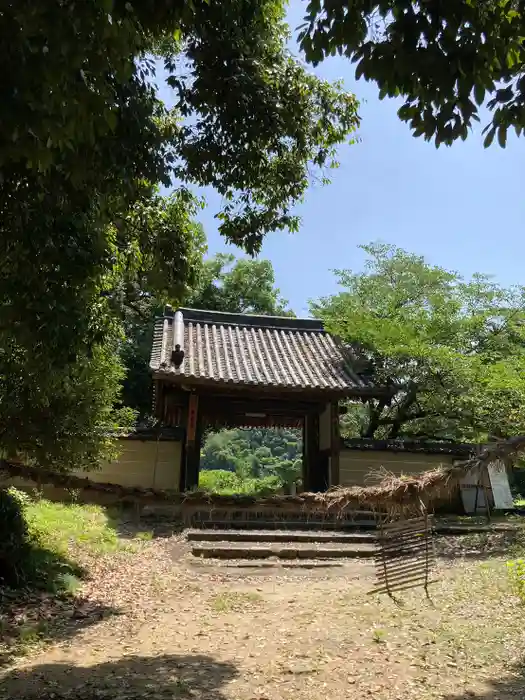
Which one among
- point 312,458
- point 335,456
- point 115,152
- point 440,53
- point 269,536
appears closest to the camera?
point 440,53

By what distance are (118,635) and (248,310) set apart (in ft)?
55.1

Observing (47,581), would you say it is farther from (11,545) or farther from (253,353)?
(253,353)

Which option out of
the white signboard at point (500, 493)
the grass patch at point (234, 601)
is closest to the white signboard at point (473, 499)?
the white signboard at point (500, 493)

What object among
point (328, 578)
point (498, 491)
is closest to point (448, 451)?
point (498, 491)

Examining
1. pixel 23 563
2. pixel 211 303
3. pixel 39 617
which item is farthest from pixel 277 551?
pixel 211 303

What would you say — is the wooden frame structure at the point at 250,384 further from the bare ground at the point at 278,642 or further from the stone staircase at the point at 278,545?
the bare ground at the point at 278,642

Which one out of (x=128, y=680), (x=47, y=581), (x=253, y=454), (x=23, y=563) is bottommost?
(x=128, y=680)

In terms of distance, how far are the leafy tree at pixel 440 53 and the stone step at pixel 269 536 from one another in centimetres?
817

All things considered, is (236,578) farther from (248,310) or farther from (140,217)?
(248,310)

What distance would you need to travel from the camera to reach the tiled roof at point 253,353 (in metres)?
12.0

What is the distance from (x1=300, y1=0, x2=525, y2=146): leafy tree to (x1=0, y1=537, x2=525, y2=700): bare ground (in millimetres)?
3949

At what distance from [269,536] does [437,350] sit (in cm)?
531

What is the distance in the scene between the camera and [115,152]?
13.4 feet

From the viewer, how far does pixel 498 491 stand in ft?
44.0
